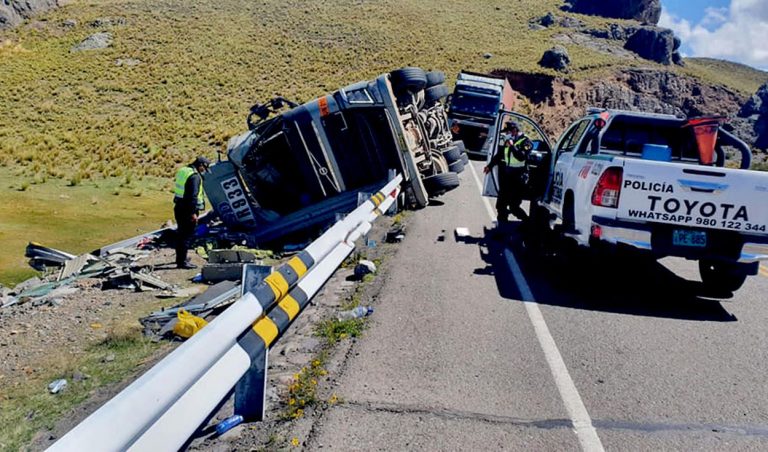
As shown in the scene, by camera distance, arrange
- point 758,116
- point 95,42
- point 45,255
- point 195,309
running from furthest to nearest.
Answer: point 758,116 < point 95,42 < point 45,255 < point 195,309

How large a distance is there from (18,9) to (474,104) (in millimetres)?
56975

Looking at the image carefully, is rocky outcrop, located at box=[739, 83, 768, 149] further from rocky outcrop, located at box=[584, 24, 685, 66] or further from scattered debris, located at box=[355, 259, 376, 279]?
scattered debris, located at box=[355, 259, 376, 279]

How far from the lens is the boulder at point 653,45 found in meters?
73.0

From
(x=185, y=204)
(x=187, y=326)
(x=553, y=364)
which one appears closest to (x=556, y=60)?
(x=185, y=204)

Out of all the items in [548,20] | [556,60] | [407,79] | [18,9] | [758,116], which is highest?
[548,20]

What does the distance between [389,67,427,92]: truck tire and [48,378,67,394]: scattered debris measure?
28.9 feet

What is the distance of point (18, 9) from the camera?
200 feet

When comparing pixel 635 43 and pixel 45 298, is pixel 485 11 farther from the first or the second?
pixel 45 298

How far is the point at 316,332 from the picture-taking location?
5355 millimetres

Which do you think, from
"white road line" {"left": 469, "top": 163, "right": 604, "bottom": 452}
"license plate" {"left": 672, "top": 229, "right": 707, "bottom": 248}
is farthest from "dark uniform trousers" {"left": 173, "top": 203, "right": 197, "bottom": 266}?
"license plate" {"left": 672, "top": 229, "right": 707, "bottom": 248}

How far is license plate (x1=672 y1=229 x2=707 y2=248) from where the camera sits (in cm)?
613

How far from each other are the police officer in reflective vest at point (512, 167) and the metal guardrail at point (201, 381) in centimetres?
589

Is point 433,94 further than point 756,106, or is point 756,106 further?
point 756,106

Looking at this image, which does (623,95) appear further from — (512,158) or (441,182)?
(512,158)
